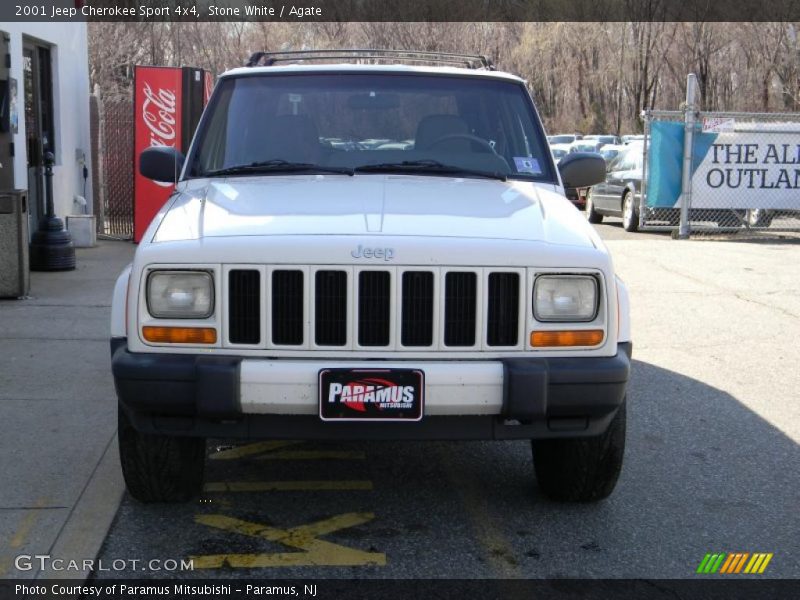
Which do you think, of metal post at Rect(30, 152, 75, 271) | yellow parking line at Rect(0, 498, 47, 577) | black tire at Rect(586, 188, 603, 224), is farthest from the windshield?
black tire at Rect(586, 188, 603, 224)

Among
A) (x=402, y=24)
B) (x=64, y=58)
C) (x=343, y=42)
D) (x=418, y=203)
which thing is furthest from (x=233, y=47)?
(x=418, y=203)

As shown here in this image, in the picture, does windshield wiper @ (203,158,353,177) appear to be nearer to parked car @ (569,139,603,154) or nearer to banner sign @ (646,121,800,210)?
banner sign @ (646,121,800,210)

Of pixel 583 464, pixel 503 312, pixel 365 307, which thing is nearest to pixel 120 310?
pixel 365 307

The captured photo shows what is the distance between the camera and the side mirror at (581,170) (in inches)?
215

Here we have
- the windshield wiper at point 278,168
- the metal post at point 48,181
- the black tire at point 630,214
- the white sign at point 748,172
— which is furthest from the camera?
the black tire at point 630,214

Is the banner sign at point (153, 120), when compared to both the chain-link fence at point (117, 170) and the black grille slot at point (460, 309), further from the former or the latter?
the black grille slot at point (460, 309)

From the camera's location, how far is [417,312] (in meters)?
3.80

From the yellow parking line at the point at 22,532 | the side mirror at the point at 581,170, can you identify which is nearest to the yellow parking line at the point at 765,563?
the side mirror at the point at 581,170

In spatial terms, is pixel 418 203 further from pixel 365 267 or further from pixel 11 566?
pixel 11 566

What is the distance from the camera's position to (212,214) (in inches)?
165

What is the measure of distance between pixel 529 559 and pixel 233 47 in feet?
98.0

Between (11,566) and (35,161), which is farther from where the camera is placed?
(35,161)

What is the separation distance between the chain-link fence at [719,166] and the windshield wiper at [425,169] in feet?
36.9

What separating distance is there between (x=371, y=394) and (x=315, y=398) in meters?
0.20
